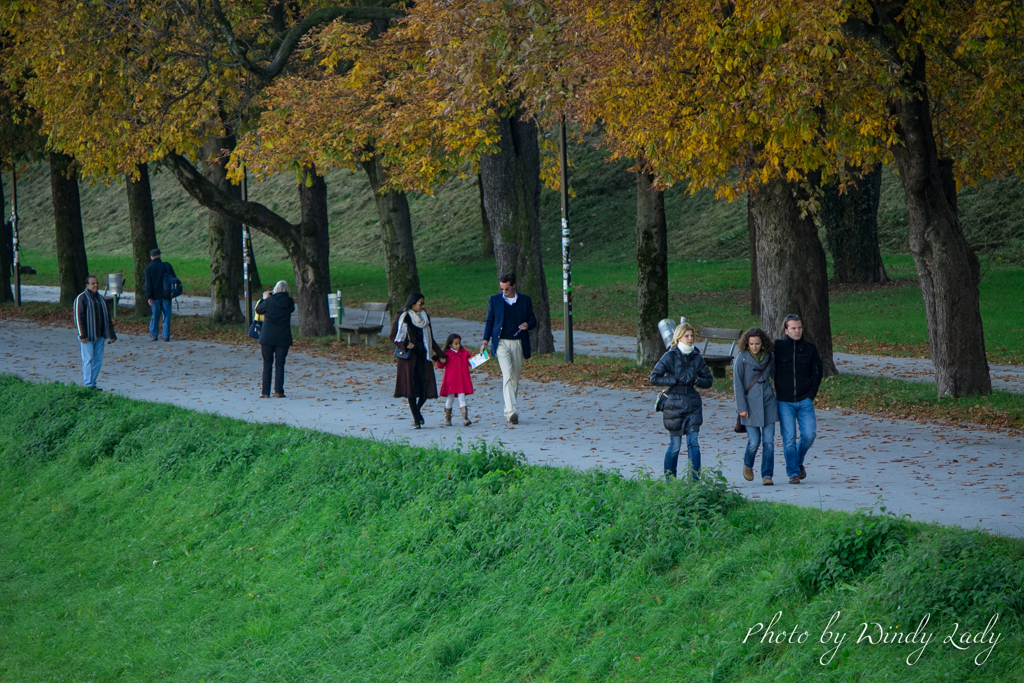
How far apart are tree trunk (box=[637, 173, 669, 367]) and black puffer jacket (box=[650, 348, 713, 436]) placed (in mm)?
7848

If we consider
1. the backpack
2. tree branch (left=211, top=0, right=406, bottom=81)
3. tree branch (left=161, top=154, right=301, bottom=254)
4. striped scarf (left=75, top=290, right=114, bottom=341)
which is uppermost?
tree branch (left=211, top=0, right=406, bottom=81)

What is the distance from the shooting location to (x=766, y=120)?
12320 mm

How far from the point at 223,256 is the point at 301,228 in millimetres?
3482

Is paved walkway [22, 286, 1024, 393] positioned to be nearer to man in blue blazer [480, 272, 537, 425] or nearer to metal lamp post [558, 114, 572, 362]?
metal lamp post [558, 114, 572, 362]

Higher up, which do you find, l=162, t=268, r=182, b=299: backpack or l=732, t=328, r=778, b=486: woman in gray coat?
l=162, t=268, r=182, b=299: backpack

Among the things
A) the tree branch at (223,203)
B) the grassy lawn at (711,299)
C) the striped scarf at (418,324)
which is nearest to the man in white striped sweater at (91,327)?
the tree branch at (223,203)

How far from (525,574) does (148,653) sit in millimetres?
3332

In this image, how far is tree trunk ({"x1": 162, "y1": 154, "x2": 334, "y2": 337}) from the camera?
22.2 metres

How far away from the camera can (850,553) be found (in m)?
6.91

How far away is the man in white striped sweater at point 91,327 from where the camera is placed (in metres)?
16.3

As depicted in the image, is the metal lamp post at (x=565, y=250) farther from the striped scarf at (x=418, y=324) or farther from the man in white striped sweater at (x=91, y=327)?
the man in white striped sweater at (x=91, y=327)

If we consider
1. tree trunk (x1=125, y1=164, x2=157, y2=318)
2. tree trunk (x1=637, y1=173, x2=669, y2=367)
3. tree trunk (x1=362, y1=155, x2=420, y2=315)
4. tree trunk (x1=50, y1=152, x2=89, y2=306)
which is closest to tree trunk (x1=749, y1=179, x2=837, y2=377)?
tree trunk (x1=637, y1=173, x2=669, y2=367)

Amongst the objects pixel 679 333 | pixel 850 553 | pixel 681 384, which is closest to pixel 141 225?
pixel 679 333

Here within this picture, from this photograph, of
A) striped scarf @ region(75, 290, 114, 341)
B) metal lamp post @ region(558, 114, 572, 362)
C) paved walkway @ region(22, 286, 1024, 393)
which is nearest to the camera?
striped scarf @ region(75, 290, 114, 341)
